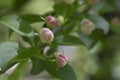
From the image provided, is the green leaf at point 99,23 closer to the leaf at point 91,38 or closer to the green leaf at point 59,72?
the leaf at point 91,38

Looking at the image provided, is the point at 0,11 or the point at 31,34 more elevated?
the point at 31,34

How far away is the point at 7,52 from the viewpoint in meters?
0.77

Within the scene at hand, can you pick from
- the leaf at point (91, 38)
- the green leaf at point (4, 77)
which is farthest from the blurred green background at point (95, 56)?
the green leaf at point (4, 77)

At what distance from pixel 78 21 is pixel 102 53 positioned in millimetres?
667

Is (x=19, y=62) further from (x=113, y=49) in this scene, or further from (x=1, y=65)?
(x=113, y=49)

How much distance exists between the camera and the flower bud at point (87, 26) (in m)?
0.91

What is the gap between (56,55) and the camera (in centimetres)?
84

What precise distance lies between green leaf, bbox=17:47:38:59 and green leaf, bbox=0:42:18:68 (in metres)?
0.01

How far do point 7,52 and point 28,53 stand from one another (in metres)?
0.05

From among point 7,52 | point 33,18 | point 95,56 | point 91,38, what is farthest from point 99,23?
point 95,56

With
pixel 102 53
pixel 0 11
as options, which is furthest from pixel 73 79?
pixel 102 53

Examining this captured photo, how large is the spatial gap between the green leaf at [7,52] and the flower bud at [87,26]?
204 millimetres

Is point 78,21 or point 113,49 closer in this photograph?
point 78,21

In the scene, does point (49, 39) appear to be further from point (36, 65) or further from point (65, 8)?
point (65, 8)
